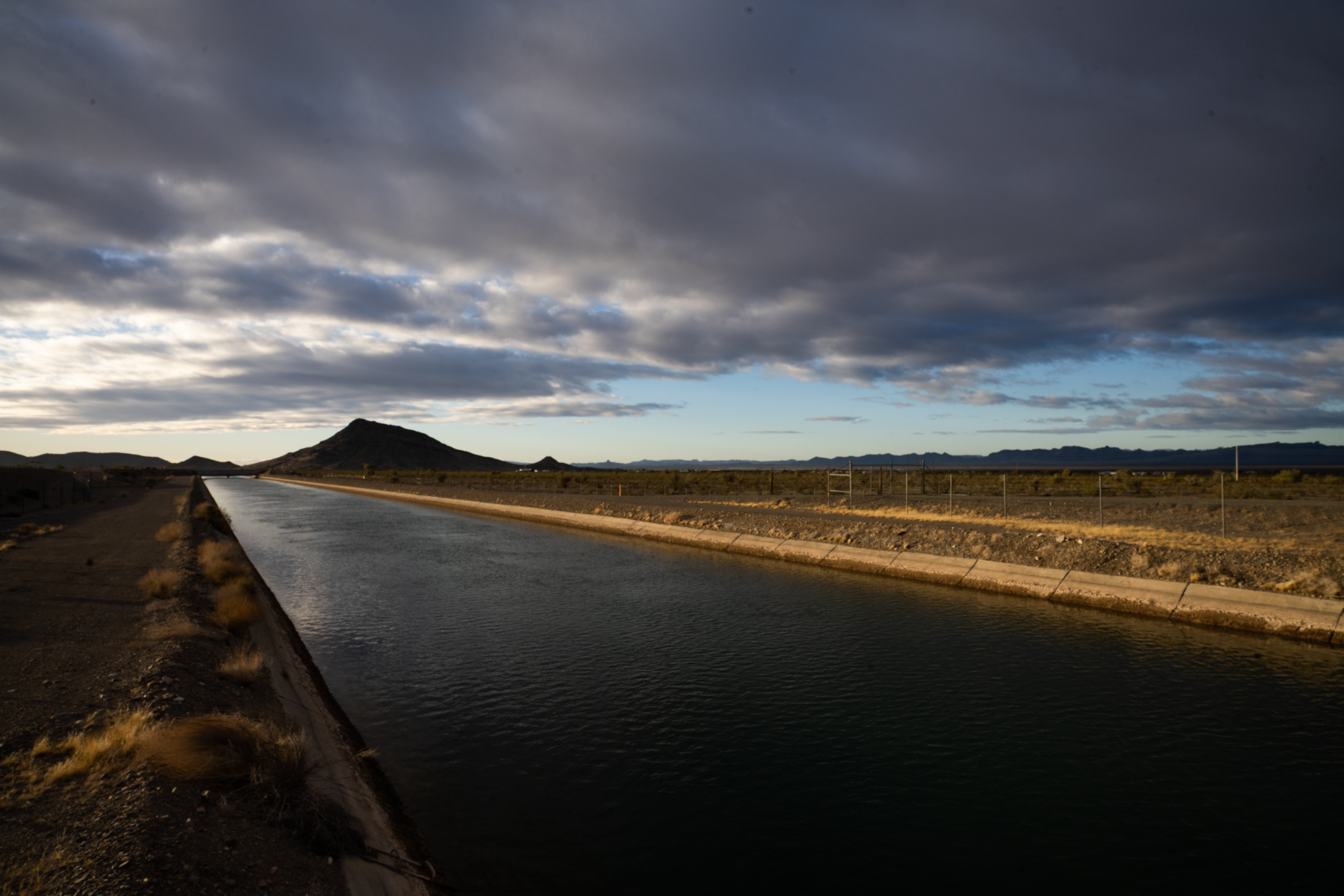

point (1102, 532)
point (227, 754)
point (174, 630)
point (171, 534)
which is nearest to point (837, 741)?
point (227, 754)

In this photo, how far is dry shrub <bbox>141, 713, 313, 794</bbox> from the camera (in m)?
6.84

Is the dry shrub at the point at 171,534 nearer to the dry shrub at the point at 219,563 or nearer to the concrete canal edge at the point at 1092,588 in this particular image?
the dry shrub at the point at 219,563

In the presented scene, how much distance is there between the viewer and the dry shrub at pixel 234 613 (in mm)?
14164

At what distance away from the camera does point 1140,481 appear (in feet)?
200

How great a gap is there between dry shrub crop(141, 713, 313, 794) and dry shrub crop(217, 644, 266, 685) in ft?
10.6

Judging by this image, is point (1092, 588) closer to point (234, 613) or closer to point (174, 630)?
point (234, 613)

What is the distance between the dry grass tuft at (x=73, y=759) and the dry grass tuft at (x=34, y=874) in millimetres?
1454

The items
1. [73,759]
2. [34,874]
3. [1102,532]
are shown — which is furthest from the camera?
[1102,532]

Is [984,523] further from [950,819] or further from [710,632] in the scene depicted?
[950,819]

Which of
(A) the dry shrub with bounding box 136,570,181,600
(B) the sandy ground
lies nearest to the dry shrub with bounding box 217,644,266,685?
(B) the sandy ground

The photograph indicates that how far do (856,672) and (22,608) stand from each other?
1885 centimetres

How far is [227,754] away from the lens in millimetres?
7117

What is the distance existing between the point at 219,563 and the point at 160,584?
14.1 feet

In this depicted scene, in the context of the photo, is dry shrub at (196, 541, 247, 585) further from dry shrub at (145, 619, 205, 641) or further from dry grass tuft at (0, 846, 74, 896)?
dry grass tuft at (0, 846, 74, 896)
